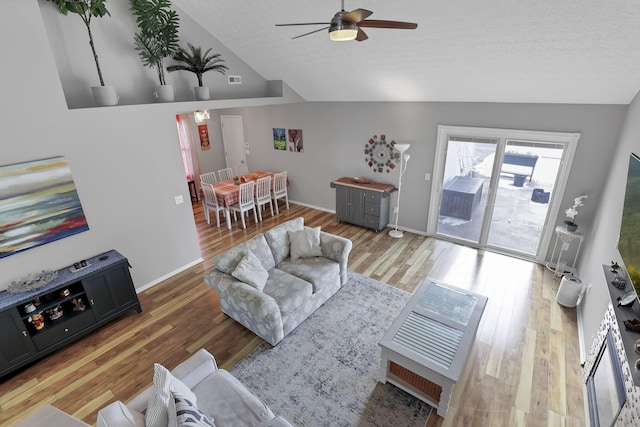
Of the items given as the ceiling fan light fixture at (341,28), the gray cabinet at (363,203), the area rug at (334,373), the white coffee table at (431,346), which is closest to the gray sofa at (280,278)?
the area rug at (334,373)

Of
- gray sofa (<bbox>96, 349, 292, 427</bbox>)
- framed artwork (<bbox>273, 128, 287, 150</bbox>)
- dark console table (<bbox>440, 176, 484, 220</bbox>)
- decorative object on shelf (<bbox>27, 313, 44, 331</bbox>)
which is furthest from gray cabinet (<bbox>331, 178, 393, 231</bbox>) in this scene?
decorative object on shelf (<bbox>27, 313, 44, 331</bbox>)

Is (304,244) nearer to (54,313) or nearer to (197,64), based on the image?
(54,313)

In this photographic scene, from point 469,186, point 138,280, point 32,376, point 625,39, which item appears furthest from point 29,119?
point 469,186

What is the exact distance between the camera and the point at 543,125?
4.41 m

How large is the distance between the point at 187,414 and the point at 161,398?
0.21 meters

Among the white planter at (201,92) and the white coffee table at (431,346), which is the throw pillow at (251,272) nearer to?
the white coffee table at (431,346)

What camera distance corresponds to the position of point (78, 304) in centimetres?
357

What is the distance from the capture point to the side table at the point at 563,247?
14.1 ft

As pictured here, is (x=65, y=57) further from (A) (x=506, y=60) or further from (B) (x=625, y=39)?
(B) (x=625, y=39)

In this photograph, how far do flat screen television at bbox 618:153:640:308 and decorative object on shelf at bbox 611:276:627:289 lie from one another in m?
0.22

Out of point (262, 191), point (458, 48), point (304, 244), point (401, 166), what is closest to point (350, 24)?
point (458, 48)

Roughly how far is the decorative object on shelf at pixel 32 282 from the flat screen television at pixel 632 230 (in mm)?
5248

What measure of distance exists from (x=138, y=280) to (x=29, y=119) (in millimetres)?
2334

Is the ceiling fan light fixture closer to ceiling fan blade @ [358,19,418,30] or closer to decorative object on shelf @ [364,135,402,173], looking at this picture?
ceiling fan blade @ [358,19,418,30]
